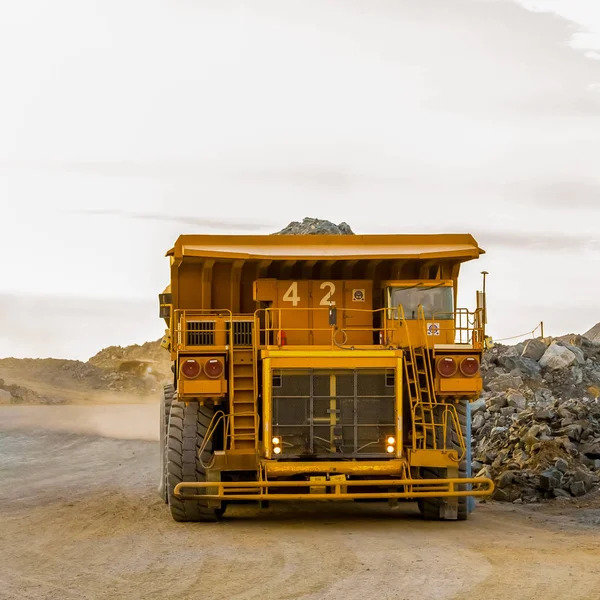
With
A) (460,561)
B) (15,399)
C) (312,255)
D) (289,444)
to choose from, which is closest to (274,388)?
(289,444)

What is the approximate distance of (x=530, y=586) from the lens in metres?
11.3

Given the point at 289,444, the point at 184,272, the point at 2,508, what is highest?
the point at 184,272

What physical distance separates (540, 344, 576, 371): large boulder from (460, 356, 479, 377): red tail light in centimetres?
2046

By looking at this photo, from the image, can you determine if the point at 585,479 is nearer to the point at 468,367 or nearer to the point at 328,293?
the point at 468,367

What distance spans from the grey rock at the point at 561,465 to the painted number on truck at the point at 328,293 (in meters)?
5.73

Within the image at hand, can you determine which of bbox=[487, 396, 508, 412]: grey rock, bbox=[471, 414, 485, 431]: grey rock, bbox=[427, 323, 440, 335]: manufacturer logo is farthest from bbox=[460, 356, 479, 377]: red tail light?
bbox=[487, 396, 508, 412]: grey rock

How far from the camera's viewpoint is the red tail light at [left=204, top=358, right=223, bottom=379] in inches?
639

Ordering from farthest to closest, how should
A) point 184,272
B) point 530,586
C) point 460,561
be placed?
point 184,272
point 460,561
point 530,586

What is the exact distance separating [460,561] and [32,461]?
18193 mm

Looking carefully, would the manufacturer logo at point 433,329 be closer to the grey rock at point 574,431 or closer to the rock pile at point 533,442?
the rock pile at point 533,442

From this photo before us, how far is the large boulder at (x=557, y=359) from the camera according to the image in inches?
1428

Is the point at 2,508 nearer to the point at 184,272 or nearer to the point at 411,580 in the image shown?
the point at 184,272

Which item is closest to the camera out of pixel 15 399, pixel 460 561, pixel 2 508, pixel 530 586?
pixel 530 586

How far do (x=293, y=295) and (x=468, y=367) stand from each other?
9.35ft
